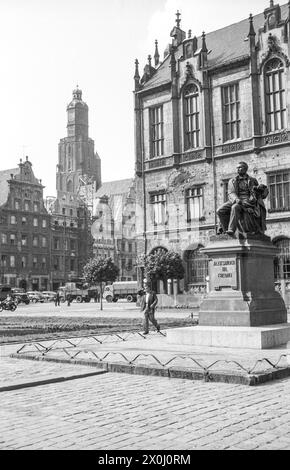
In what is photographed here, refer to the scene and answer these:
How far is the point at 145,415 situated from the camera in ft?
23.4

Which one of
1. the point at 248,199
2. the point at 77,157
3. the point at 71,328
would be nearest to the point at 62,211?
the point at 77,157

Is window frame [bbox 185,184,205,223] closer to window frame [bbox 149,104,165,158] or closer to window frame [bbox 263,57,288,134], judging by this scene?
window frame [bbox 149,104,165,158]

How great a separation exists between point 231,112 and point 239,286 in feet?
109

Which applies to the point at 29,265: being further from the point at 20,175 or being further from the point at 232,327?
the point at 232,327

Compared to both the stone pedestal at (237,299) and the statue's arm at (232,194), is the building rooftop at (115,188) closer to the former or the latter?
the statue's arm at (232,194)

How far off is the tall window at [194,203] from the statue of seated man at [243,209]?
30.8 m

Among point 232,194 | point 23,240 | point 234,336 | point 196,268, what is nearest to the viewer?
point 234,336

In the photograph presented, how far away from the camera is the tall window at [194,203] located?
46938 millimetres

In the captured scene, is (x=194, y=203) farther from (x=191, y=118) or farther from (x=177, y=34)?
(x=177, y=34)

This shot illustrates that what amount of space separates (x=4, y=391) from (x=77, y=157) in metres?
151

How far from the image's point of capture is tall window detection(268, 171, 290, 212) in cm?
4212

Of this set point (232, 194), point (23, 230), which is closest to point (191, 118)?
point (232, 194)

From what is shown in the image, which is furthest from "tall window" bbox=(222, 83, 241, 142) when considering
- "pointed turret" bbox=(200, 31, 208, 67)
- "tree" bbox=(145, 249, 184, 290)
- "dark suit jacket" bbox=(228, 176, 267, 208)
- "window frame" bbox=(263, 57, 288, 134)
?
"dark suit jacket" bbox=(228, 176, 267, 208)
